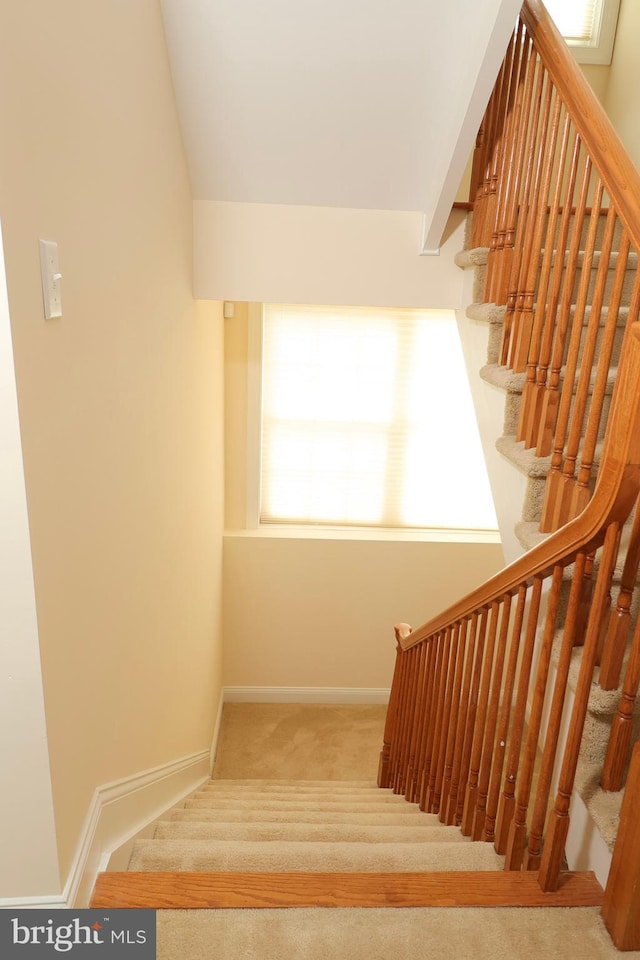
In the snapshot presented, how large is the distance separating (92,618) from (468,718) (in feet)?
3.79

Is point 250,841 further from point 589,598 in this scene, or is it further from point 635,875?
point 589,598

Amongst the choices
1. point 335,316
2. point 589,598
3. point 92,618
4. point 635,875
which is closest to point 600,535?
point 589,598

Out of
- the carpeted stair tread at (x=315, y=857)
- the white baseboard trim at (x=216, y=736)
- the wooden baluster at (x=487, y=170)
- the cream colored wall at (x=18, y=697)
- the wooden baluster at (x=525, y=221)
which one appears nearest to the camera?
the cream colored wall at (x=18, y=697)

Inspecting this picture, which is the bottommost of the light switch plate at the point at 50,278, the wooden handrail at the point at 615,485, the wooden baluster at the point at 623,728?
the wooden baluster at the point at 623,728

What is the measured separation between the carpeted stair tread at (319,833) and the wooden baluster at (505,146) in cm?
180

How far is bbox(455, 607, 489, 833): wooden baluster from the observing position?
1935 mm

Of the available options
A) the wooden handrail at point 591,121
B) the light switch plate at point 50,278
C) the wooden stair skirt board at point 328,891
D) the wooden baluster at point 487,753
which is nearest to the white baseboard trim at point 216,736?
the wooden baluster at point 487,753

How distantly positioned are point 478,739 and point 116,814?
102 cm

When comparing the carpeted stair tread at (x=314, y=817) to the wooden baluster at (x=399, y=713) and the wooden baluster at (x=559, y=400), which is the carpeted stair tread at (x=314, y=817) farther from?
Result: the wooden baluster at (x=559, y=400)

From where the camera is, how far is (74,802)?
4.75 feet

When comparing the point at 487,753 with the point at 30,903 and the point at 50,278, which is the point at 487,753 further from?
the point at 50,278

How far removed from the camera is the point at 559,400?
1970mm

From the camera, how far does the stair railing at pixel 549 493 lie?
4.80ft

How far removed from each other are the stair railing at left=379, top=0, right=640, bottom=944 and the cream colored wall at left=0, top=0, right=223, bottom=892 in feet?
3.24
